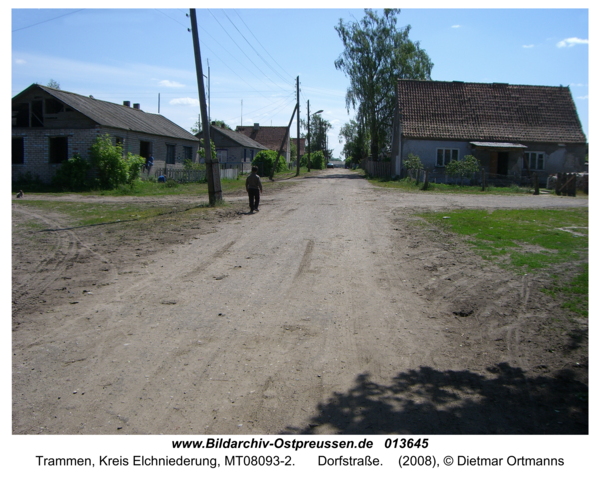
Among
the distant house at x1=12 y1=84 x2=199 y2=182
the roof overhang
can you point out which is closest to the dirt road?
the distant house at x1=12 y1=84 x2=199 y2=182

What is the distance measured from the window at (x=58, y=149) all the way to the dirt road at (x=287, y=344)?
19.8 metres

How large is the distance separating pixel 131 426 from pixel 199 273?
440cm

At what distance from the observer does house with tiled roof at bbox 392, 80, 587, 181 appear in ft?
110

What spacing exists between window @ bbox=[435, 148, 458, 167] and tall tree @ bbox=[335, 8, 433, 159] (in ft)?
43.1

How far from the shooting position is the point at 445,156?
34062 millimetres

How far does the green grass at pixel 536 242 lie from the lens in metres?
6.70

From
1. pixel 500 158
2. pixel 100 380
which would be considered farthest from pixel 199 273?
pixel 500 158

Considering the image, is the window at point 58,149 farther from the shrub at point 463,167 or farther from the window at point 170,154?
the shrub at point 463,167

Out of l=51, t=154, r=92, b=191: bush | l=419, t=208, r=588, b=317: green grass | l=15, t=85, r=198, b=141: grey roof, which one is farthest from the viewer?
l=15, t=85, r=198, b=141: grey roof

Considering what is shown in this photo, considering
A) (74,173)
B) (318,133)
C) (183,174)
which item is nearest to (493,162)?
(183,174)

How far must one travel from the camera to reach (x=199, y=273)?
25.6ft

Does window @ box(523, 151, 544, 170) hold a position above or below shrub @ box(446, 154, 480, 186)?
above

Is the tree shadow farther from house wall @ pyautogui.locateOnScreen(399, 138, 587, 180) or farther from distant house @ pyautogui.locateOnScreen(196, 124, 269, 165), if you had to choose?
distant house @ pyautogui.locateOnScreen(196, 124, 269, 165)

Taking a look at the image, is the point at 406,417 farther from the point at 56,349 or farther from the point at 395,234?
the point at 395,234
